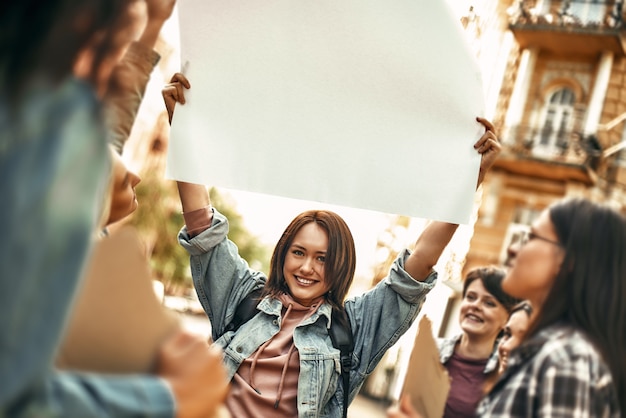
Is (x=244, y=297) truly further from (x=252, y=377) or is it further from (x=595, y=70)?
(x=595, y=70)

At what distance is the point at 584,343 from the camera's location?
890 millimetres

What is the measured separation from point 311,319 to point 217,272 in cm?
24

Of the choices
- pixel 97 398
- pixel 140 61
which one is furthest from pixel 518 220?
pixel 97 398

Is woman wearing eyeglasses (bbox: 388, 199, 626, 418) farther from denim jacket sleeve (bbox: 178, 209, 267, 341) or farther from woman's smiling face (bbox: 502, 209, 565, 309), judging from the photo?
denim jacket sleeve (bbox: 178, 209, 267, 341)

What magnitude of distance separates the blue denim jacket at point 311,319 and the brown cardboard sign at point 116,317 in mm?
696

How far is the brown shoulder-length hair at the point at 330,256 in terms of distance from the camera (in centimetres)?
160

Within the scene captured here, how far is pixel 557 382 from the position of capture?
85cm

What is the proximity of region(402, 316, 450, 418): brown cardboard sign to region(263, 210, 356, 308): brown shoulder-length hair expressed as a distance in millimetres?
413

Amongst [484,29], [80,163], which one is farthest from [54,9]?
[484,29]

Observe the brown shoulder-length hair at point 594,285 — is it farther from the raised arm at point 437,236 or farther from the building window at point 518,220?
the building window at point 518,220

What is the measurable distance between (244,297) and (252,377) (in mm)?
217

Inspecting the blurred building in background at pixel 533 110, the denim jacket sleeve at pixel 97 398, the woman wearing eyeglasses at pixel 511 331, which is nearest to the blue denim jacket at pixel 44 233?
the denim jacket sleeve at pixel 97 398

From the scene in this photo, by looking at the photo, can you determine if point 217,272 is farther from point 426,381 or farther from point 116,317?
point 116,317

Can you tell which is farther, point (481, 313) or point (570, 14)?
point (570, 14)
